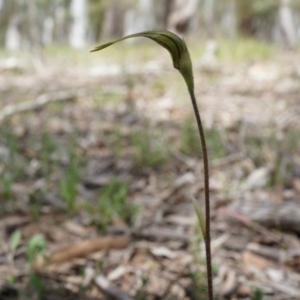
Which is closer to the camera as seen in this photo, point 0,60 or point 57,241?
point 57,241

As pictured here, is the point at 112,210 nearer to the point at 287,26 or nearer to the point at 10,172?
the point at 10,172

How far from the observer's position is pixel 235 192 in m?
2.43

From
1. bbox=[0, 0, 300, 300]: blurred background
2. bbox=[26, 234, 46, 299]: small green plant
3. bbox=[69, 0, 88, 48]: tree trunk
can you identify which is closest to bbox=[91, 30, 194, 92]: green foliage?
bbox=[0, 0, 300, 300]: blurred background

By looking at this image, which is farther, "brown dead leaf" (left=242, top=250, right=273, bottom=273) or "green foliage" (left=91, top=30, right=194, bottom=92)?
"brown dead leaf" (left=242, top=250, right=273, bottom=273)

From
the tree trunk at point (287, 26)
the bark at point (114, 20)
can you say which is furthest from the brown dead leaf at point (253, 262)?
the bark at point (114, 20)

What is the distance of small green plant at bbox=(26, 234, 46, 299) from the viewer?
4.98 ft

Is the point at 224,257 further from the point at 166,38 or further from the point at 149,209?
the point at 166,38

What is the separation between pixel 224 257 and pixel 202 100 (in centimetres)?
304

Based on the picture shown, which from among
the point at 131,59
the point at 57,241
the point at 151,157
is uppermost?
the point at 131,59

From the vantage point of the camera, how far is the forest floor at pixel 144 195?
167 centimetres

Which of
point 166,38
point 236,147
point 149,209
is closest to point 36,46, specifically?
point 236,147

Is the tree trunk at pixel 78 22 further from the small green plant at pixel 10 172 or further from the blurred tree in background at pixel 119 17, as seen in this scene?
the small green plant at pixel 10 172

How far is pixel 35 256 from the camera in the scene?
1.75m

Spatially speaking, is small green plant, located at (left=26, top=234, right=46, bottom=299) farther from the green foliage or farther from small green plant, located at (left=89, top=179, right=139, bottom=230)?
the green foliage
